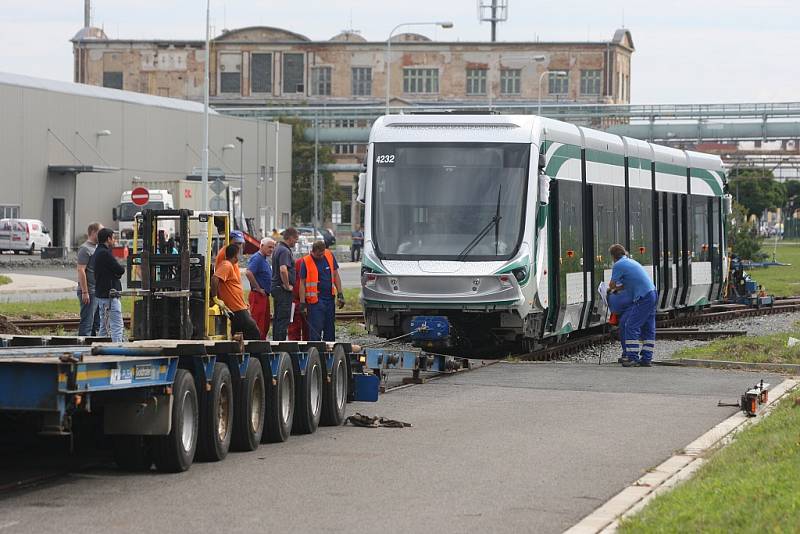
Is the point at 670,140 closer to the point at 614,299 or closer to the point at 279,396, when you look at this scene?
the point at 614,299

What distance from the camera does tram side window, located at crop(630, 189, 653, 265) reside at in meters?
29.0

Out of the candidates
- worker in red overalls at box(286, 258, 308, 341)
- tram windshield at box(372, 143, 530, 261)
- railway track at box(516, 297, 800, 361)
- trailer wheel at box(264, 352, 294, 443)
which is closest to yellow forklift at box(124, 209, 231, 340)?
worker in red overalls at box(286, 258, 308, 341)

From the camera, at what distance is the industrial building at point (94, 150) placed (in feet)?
249

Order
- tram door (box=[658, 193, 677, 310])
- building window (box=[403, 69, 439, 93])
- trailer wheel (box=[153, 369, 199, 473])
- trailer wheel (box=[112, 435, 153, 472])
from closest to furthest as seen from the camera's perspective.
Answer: trailer wheel (box=[153, 369, 199, 473]) → trailer wheel (box=[112, 435, 153, 472]) → tram door (box=[658, 193, 677, 310]) → building window (box=[403, 69, 439, 93])

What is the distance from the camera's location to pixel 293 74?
136 meters

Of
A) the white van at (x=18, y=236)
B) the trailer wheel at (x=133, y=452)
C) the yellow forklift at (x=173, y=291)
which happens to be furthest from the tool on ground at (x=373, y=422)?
the white van at (x=18, y=236)

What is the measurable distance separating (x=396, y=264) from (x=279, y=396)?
9.00 m

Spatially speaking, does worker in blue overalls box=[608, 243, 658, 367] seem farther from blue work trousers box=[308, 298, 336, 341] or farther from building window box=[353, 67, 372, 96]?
building window box=[353, 67, 372, 96]

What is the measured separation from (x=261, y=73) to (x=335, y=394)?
122320 mm

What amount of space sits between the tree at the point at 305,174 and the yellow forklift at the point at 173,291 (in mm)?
86104

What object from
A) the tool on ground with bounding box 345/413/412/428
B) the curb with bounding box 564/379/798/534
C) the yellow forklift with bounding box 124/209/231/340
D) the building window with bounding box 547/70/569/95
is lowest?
the curb with bounding box 564/379/798/534

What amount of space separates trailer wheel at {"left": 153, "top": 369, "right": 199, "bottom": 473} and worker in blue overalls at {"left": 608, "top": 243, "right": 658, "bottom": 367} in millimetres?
11767

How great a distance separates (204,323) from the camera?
1955 cm

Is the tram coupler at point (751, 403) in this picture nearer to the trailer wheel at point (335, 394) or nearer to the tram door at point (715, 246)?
the trailer wheel at point (335, 394)
